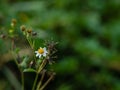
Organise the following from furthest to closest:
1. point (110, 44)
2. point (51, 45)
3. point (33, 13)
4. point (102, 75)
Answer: point (33, 13), point (110, 44), point (102, 75), point (51, 45)

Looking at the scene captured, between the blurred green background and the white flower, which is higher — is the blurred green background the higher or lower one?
the lower one

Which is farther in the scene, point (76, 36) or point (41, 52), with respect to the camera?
point (76, 36)

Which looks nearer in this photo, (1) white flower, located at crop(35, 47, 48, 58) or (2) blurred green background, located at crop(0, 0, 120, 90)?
(1) white flower, located at crop(35, 47, 48, 58)

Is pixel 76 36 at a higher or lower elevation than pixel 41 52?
lower

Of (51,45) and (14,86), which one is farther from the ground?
(51,45)

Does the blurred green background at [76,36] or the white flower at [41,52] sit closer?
the white flower at [41,52]

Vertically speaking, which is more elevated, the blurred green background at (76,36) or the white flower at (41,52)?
the white flower at (41,52)

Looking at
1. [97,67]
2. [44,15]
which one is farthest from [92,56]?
[44,15]

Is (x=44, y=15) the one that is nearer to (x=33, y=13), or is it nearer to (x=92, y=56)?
(x=33, y=13)
